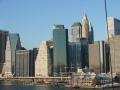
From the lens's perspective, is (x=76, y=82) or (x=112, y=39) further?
(x=112, y=39)

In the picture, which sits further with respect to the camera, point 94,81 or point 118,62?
point 118,62

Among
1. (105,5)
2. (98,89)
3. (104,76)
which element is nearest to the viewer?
(105,5)

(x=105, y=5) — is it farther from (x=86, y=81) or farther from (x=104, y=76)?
(x=104, y=76)

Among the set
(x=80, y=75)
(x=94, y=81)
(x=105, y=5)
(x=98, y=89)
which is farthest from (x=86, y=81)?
(x=105, y=5)

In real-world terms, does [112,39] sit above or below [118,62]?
above

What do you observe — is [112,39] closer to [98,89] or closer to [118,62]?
[118,62]

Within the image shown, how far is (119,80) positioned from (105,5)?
174974mm

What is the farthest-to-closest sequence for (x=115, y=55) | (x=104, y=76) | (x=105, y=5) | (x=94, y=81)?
(x=115, y=55), (x=104, y=76), (x=94, y=81), (x=105, y=5)

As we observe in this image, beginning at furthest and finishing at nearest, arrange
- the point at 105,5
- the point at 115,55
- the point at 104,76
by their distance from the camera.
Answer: the point at 115,55
the point at 104,76
the point at 105,5

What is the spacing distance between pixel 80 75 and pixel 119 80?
892 inches

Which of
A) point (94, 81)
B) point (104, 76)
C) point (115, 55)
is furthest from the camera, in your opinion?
point (115, 55)

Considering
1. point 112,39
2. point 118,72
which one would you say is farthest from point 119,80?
point 112,39

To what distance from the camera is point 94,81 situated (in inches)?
6176

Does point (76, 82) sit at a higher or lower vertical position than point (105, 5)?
lower
